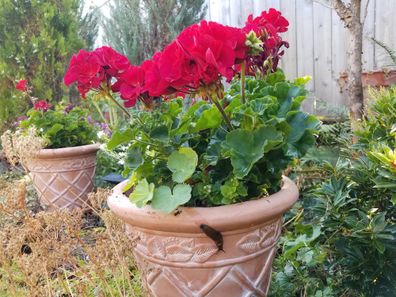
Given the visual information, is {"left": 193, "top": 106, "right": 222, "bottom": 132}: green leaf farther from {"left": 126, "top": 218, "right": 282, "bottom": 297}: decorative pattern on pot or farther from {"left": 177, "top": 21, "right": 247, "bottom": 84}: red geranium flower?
{"left": 126, "top": 218, "right": 282, "bottom": 297}: decorative pattern on pot

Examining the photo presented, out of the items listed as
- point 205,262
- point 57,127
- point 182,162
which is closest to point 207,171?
point 182,162

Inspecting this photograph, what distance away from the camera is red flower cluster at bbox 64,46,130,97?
1078 mm

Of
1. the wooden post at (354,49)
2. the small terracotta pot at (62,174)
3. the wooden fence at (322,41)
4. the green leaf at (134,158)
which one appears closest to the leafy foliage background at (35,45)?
the small terracotta pot at (62,174)

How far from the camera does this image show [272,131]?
3.28 ft

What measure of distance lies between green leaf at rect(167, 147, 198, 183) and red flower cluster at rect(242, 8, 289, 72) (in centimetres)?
→ 35

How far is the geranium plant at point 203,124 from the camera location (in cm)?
91

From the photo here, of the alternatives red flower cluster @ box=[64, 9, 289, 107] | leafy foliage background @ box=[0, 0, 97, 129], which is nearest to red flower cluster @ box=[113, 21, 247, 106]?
red flower cluster @ box=[64, 9, 289, 107]

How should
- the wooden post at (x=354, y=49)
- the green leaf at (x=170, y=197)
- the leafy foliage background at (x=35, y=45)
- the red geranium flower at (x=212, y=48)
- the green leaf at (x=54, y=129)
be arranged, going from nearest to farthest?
the red geranium flower at (x=212, y=48)
the green leaf at (x=170, y=197)
the wooden post at (x=354, y=49)
the green leaf at (x=54, y=129)
the leafy foliage background at (x=35, y=45)

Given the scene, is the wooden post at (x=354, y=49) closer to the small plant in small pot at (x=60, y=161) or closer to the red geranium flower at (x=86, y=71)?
the red geranium flower at (x=86, y=71)

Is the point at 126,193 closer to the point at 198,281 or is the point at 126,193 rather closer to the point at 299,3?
the point at 198,281

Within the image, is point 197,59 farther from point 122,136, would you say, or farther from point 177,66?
point 122,136

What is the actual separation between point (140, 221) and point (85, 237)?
4.61ft

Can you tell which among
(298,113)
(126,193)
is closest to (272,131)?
(298,113)

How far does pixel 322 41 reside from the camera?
155 inches
